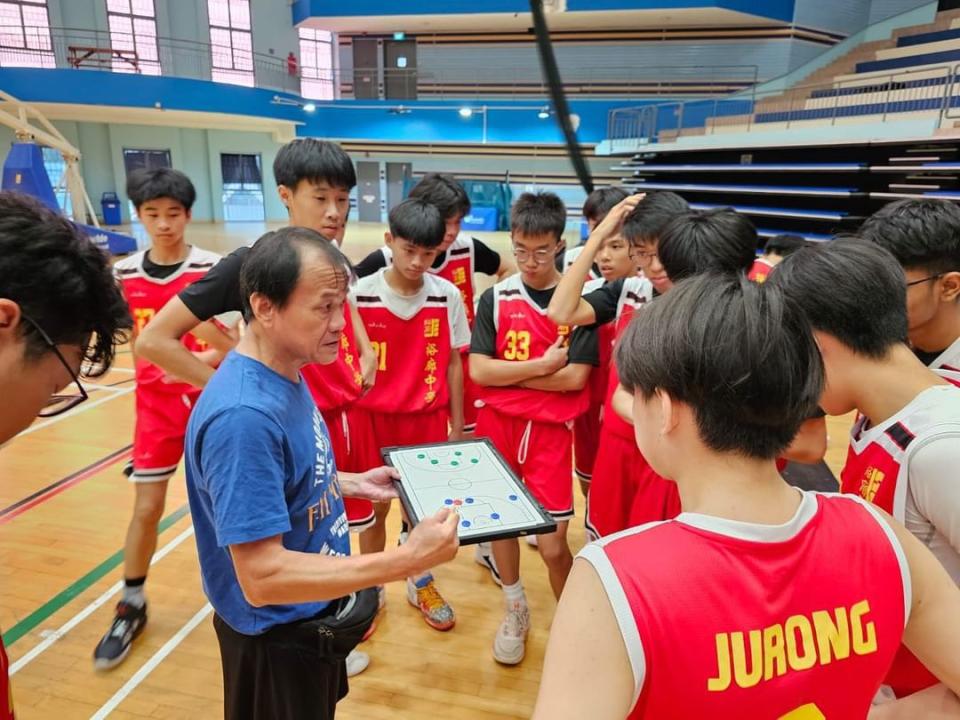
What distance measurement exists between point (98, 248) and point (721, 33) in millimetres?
21456

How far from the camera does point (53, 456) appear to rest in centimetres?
471

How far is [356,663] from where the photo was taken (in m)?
2.59

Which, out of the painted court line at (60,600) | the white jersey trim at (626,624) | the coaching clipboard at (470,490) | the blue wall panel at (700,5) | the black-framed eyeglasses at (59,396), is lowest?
the painted court line at (60,600)

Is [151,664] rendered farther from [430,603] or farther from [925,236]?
[925,236]

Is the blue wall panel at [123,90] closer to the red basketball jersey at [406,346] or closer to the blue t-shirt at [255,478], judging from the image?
the red basketball jersey at [406,346]

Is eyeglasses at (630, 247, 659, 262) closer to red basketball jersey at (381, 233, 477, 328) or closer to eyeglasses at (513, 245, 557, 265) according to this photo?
eyeglasses at (513, 245, 557, 265)

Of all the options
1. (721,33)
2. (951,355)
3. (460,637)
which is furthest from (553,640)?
(721,33)

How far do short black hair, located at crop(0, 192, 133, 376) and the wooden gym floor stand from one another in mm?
1924

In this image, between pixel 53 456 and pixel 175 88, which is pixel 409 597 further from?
pixel 175 88

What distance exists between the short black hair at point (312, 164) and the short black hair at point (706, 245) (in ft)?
3.97

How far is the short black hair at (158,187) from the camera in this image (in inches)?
114

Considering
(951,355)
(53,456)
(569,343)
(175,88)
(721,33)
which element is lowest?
(53,456)

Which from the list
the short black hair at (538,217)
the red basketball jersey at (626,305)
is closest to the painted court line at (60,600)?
the red basketball jersey at (626,305)

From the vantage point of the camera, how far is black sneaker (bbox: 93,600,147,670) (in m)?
2.59
